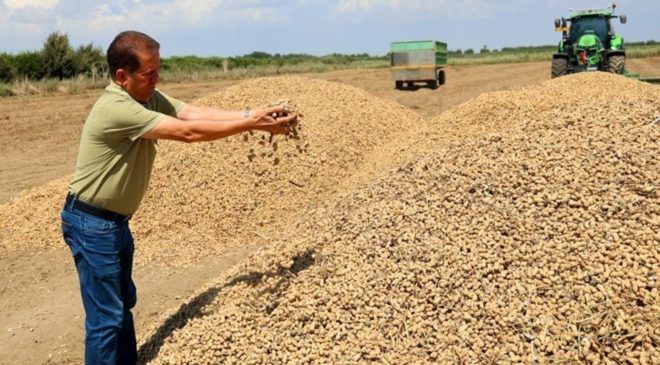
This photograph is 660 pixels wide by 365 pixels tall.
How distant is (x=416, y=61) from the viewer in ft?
58.6

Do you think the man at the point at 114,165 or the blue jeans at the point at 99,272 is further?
the blue jeans at the point at 99,272

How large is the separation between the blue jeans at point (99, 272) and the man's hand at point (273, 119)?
843 mm

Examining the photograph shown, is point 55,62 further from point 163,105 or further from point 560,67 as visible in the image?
point 163,105

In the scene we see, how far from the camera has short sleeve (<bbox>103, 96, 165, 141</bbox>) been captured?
104 inches

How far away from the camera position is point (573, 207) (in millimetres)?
3049

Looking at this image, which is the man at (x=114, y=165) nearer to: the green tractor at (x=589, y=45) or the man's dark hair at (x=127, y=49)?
the man's dark hair at (x=127, y=49)

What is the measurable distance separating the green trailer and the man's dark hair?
1525 cm

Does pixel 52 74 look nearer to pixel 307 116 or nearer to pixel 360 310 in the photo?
pixel 307 116

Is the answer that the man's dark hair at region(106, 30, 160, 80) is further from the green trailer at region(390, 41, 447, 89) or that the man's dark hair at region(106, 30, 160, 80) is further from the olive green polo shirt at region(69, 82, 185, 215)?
the green trailer at region(390, 41, 447, 89)

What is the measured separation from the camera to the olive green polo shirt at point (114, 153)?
267 cm

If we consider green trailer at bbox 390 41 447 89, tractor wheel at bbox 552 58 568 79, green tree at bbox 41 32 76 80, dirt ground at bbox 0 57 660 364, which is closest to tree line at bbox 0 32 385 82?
green tree at bbox 41 32 76 80

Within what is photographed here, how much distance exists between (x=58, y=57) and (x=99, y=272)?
24542 mm

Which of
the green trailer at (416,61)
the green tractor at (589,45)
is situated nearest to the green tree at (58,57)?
the green trailer at (416,61)

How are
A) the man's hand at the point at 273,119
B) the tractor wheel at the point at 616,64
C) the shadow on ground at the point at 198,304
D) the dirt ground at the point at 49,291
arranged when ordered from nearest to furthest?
1. the man's hand at the point at 273,119
2. the shadow on ground at the point at 198,304
3. the dirt ground at the point at 49,291
4. the tractor wheel at the point at 616,64
